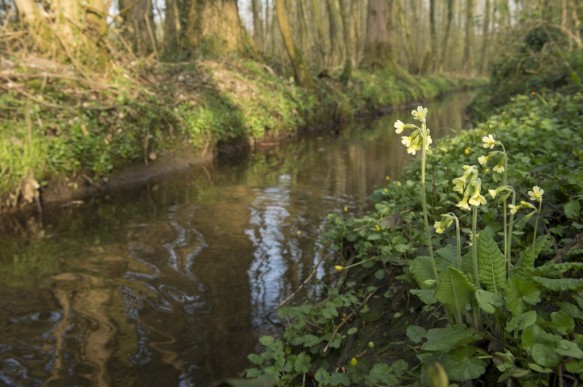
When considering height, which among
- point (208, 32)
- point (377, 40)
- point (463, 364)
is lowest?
point (463, 364)

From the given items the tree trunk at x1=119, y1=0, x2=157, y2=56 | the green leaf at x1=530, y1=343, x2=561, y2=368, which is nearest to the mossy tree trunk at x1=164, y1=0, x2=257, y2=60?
the tree trunk at x1=119, y1=0, x2=157, y2=56

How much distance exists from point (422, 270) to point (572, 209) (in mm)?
944

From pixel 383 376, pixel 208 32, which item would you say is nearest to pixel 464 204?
pixel 383 376

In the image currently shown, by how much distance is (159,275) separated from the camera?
368cm

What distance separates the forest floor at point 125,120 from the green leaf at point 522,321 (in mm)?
5154

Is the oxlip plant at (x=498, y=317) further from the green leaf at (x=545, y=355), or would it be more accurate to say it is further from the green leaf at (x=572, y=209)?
the green leaf at (x=572, y=209)

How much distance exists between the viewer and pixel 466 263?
181cm

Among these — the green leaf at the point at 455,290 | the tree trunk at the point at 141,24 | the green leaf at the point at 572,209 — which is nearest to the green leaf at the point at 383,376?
the green leaf at the point at 455,290

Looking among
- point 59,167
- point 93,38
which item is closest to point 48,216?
point 59,167

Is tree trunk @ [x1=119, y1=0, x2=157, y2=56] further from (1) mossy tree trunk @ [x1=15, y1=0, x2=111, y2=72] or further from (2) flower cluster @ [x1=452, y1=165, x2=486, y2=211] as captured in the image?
(2) flower cluster @ [x1=452, y1=165, x2=486, y2=211]

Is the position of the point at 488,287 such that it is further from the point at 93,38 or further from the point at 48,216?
the point at 93,38

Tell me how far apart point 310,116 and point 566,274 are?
395 inches

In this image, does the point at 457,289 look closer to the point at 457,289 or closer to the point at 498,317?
the point at 457,289

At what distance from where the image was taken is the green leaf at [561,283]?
1.49m
